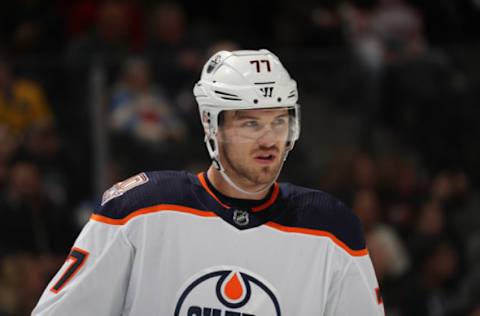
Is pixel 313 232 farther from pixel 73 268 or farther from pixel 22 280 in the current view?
pixel 22 280

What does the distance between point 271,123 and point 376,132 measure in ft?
7.63

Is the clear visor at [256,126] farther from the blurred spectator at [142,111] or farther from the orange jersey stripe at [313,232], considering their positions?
the blurred spectator at [142,111]

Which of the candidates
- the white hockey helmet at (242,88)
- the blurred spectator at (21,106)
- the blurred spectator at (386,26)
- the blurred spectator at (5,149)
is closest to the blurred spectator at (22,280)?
the blurred spectator at (5,149)

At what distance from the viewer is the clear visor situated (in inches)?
104

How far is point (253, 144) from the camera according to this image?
8.62 feet

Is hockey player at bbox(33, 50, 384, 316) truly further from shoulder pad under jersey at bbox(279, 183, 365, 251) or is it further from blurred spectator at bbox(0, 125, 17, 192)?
blurred spectator at bbox(0, 125, 17, 192)

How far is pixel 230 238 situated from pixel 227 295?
0.48ft

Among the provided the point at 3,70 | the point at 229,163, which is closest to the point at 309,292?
the point at 229,163

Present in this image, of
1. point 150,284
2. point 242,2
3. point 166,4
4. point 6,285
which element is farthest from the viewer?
point 242,2

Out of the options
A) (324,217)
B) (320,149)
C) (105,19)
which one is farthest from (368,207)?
(324,217)

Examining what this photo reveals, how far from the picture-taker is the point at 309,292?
2.62 metres

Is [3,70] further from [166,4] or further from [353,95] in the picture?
[353,95]

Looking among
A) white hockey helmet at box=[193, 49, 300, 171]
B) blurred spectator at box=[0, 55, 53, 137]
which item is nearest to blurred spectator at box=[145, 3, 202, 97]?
blurred spectator at box=[0, 55, 53, 137]

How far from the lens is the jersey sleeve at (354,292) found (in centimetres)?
265
